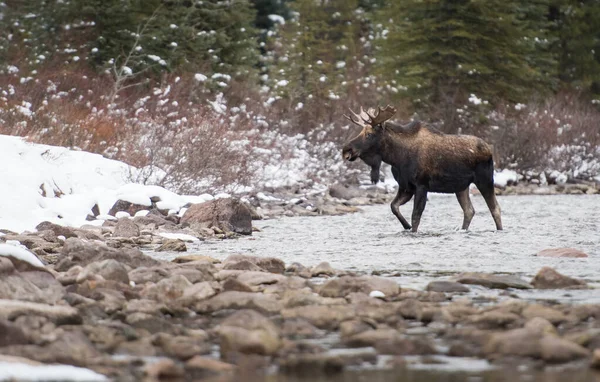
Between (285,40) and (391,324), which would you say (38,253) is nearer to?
(391,324)

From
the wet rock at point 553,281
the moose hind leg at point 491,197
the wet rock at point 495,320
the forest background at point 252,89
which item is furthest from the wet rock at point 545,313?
A: the forest background at point 252,89

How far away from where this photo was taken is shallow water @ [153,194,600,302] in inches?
388

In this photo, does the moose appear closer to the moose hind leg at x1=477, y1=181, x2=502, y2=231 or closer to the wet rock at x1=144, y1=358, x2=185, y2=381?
the moose hind leg at x1=477, y1=181, x2=502, y2=231

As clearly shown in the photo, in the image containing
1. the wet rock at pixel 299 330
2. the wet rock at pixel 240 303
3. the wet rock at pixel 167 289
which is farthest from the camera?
the wet rock at pixel 167 289

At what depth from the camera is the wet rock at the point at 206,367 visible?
5.32 metres

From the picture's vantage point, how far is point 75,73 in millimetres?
23594

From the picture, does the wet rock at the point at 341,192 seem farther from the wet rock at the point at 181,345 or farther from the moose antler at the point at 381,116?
the wet rock at the point at 181,345

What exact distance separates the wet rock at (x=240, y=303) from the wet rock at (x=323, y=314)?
170 mm

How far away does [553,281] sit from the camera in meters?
8.28

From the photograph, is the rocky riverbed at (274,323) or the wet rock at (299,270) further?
the wet rock at (299,270)

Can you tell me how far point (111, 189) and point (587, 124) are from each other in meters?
18.5

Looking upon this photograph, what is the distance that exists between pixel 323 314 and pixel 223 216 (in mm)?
7949

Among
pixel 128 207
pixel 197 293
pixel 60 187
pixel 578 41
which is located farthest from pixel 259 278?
pixel 578 41

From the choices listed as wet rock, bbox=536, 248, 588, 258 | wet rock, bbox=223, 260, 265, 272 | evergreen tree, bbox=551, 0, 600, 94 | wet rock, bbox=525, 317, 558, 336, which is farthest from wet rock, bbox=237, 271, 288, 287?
evergreen tree, bbox=551, 0, 600, 94
